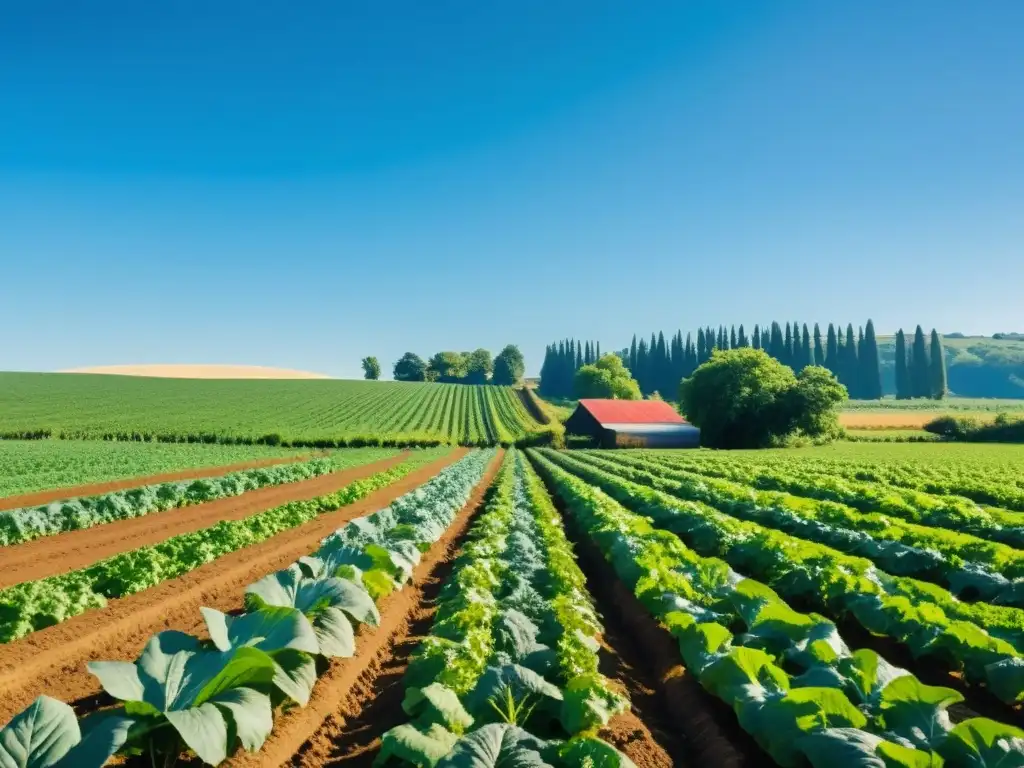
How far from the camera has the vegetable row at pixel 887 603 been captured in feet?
20.2

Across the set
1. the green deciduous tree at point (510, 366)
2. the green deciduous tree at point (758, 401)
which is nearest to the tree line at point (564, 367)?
the green deciduous tree at point (510, 366)

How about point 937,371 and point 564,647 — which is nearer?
point 564,647

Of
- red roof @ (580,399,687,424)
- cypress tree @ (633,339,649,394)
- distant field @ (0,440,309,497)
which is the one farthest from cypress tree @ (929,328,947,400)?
distant field @ (0,440,309,497)

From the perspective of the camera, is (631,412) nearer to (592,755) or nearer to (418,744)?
(592,755)

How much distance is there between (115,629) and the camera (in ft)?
25.1

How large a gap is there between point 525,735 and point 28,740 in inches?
114

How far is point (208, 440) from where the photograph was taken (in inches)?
2170

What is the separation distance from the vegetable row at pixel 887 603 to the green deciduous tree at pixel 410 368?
498ft

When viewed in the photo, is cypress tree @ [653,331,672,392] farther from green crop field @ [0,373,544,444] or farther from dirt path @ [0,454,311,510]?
dirt path @ [0,454,311,510]

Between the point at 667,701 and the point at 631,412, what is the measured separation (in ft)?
211

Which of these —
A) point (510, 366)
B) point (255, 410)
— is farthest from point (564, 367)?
point (255, 410)

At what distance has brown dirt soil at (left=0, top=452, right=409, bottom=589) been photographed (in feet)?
40.1

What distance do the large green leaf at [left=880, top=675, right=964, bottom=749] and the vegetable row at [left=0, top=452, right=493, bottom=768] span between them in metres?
4.25

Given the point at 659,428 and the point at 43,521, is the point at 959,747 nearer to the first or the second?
the point at 43,521
